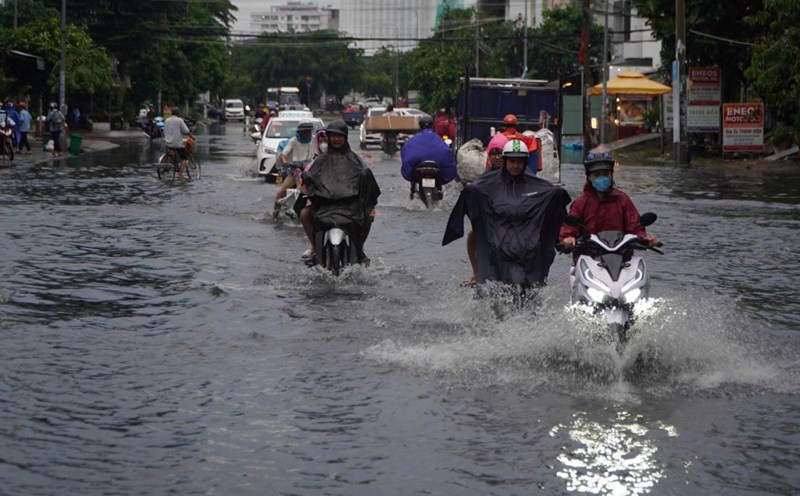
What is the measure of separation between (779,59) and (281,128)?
42.8 feet

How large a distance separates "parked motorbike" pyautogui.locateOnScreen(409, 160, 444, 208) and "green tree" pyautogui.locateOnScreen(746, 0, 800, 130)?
1408 cm

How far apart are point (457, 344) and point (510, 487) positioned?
3645mm

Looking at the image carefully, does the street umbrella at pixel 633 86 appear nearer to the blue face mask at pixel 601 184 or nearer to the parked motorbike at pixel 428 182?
the parked motorbike at pixel 428 182

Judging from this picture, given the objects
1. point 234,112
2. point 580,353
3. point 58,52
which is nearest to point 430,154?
point 580,353

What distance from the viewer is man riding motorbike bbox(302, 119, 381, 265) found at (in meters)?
14.0

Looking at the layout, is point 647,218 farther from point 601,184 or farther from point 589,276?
point 589,276

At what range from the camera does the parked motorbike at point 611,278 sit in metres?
9.27

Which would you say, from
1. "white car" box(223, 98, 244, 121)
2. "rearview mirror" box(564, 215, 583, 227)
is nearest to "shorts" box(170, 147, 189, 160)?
"rearview mirror" box(564, 215, 583, 227)

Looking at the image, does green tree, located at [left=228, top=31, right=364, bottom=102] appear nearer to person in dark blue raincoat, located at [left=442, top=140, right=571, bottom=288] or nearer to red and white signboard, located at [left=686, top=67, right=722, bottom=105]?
red and white signboard, located at [left=686, top=67, right=722, bottom=105]

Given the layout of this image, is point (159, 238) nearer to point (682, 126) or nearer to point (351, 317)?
point (351, 317)

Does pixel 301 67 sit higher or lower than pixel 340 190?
higher

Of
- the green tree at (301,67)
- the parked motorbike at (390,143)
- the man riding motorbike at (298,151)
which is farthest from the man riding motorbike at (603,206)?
the green tree at (301,67)

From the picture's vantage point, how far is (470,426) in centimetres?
802

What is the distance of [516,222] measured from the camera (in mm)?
10797
